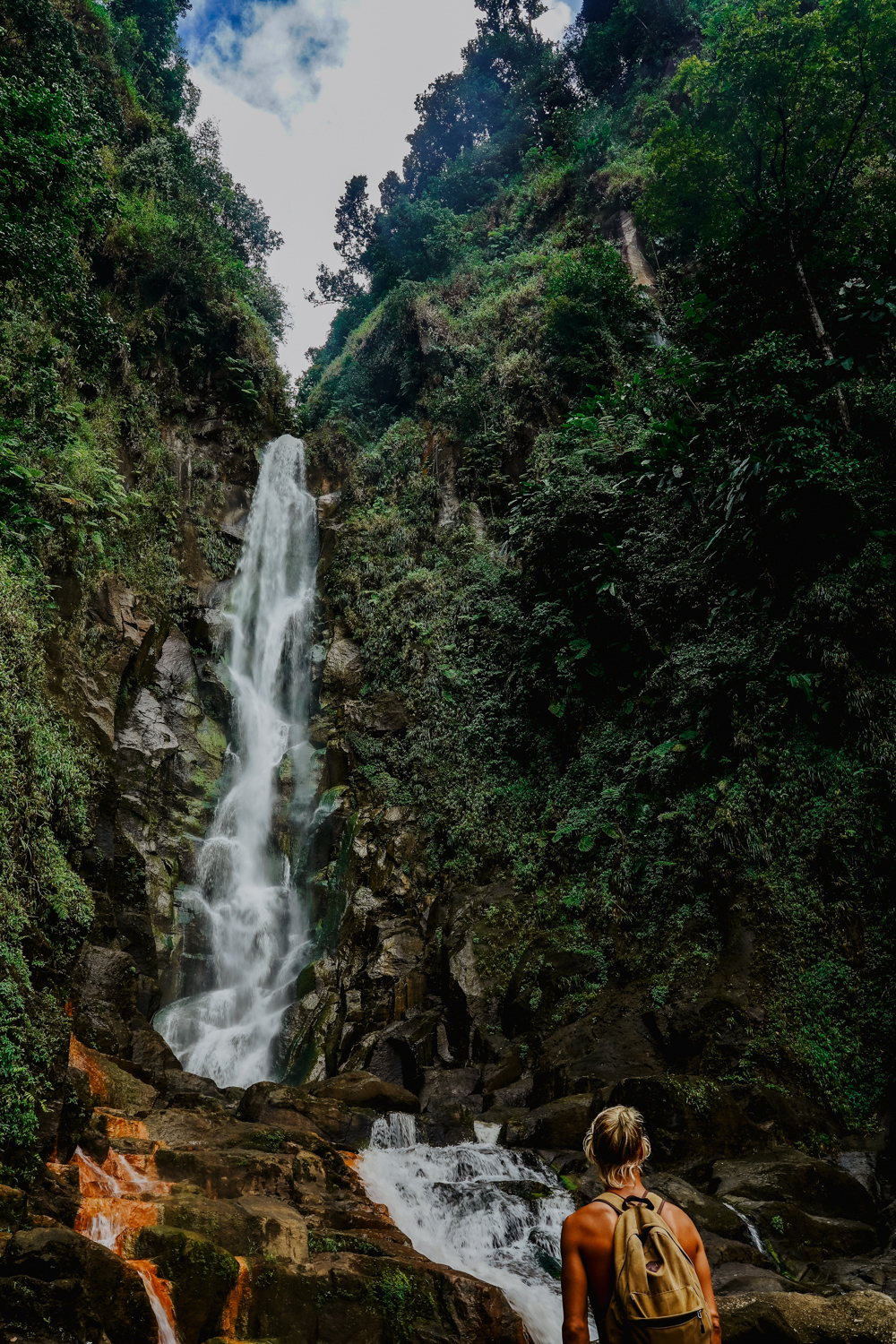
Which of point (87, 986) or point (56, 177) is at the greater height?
point (56, 177)

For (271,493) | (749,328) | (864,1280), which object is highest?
(271,493)

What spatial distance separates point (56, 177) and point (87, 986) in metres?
11.8

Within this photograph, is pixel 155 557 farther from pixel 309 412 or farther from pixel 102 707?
pixel 309 412

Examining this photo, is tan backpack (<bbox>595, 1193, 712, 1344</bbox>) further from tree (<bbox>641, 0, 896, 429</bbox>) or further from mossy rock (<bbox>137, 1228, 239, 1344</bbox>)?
tree (<bbox>641, 0, 896, 429</bbox>)

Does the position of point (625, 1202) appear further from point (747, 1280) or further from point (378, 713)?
point (378, 713)

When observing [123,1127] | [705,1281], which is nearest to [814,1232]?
[705,1281]

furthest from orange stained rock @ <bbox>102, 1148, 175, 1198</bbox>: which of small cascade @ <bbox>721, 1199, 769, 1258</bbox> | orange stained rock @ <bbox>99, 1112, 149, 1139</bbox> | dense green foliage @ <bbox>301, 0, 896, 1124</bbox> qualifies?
dense green foliage @ <bbox>301, 0, 896, 1124</bbox>

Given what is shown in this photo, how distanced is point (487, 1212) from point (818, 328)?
37.6 feet

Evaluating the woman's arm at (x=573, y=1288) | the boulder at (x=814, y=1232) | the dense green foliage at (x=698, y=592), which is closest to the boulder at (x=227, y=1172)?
the boulder at (x=814, y=1232)

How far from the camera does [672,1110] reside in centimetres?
673

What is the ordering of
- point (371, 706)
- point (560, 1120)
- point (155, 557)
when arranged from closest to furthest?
point (560, 1120)
point (371, 706)
point (155, 557)

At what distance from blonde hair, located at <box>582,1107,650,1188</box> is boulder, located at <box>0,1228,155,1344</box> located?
9.94 feet

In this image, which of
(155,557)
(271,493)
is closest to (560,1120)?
(155,557)

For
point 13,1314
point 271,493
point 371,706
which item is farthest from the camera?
point 271,493
